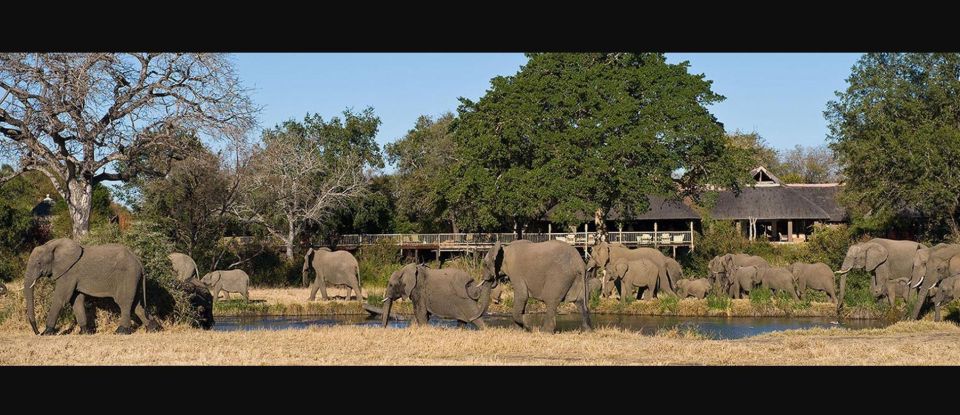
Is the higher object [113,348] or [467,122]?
[467,122]

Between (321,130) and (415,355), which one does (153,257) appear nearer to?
(415,355)

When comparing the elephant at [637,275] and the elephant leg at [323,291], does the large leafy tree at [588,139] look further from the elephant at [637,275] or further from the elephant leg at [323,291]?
the elephant leg at [323,291]

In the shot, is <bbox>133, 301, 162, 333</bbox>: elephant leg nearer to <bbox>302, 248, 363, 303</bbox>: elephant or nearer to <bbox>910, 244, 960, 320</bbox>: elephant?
<bbox>302, 248, 363, 303</bbox>: elephant

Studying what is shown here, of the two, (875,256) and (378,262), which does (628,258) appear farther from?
(378,262)

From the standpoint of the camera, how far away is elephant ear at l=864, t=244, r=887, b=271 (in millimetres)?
30391

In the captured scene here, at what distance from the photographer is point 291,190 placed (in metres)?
61.3

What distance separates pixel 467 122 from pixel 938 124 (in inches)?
859

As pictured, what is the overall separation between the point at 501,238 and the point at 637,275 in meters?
23.8

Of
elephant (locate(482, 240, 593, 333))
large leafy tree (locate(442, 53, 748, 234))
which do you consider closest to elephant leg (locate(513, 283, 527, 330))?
elephant (locate(482, 240, 593, 333))

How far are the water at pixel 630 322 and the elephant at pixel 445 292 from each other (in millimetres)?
3435

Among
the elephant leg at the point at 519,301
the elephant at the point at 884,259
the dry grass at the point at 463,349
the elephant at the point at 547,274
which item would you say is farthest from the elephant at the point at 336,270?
the dry grass at the point at 463,349

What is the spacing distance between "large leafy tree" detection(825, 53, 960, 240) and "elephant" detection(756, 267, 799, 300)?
12478mm

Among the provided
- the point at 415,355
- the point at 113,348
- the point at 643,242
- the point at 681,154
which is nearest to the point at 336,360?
the point at 415,355

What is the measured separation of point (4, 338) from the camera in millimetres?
20812
